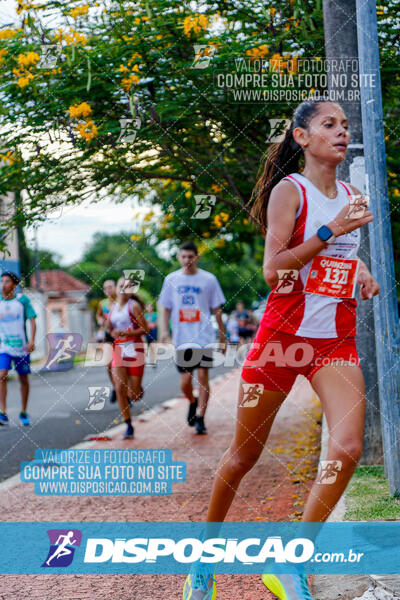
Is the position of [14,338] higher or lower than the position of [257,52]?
lower

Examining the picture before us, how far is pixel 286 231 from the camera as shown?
2838 mm

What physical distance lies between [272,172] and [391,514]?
1862 mm

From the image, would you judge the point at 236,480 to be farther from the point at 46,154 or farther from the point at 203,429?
the point at 203,429

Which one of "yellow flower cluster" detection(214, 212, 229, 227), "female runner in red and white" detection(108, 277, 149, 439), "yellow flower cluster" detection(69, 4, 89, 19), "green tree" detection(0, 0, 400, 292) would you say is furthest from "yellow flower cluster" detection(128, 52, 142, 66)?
"female runner in red and white" detection(108, 277, 149, 439)

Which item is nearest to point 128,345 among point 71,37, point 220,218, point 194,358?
point 194,358

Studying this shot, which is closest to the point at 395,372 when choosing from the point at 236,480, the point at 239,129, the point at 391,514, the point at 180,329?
the point at 391,514

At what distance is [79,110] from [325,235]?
3.22 meters

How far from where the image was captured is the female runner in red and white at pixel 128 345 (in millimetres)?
8078

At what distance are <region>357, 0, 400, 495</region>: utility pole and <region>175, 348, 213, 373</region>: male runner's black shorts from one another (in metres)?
3.61
